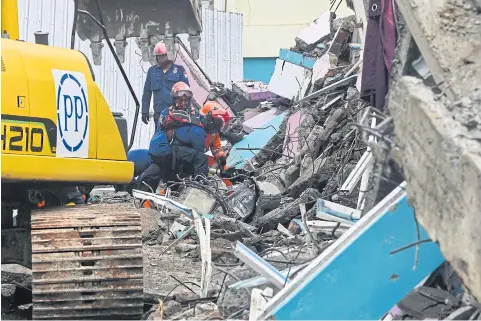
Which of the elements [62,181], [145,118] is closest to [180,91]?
[145,118]

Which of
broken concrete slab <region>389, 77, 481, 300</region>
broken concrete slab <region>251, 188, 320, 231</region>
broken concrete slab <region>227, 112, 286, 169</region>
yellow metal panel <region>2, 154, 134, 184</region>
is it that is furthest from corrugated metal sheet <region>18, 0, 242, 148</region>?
broken concrete slab <region>389, 77, 481, 300</region>

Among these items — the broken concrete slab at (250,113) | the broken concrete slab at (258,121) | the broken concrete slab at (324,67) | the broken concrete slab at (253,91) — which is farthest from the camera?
the broken concrete slab at (253,91)

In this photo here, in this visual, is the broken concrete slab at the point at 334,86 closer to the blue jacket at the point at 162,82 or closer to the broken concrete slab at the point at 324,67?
the broken concrete slab at the point at 324,67

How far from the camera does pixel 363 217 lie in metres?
3.65

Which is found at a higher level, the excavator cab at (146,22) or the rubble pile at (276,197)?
the excavator cab at (146,22)

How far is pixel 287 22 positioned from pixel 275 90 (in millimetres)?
17284

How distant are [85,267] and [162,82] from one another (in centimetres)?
810

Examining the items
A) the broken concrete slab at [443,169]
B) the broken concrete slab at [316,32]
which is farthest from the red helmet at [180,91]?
the broken concrete slab at [443,169]

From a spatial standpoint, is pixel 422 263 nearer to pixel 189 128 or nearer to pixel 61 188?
pixel 61 188

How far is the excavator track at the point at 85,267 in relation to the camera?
509 cm

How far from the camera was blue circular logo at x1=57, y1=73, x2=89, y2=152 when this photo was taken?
5.42 meters

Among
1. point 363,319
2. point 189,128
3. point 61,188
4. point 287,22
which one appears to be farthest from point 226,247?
point 287,22

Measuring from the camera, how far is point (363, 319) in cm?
351

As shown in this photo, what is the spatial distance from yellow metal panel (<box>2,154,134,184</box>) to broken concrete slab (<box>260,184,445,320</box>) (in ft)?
6.53
